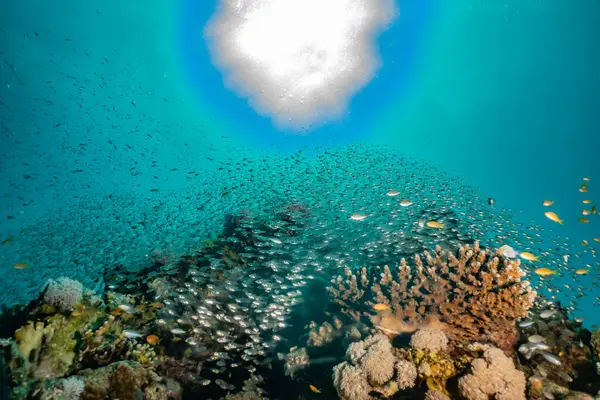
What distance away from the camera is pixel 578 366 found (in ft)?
22.9

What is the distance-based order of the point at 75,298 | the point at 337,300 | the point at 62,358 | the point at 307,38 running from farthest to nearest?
the point at 307,38 → the point at 337,300 → the point at 75,298 → the point at 62,358

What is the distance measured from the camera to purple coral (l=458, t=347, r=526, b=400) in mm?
4914

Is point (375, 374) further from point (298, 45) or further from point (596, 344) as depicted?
point (298, 45)

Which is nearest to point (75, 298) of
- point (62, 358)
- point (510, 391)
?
point (62, 358)

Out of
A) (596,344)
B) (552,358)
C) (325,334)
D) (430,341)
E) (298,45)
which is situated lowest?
(325,334)

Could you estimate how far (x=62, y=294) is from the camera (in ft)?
19.2

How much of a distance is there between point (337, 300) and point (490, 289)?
4.64m

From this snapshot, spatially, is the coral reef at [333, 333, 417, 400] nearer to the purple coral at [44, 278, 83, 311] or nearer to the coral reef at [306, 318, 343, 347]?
the coral reef at [306, 318, 343, 347]

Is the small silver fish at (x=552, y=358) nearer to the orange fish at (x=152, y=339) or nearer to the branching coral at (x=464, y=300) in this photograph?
the branching coral at (x=464, y=300)

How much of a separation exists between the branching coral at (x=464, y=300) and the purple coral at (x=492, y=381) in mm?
1062

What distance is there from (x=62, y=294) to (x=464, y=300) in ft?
29.2

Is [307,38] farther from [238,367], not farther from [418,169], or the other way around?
[238,367]

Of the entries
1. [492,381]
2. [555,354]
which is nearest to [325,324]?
[492,381]

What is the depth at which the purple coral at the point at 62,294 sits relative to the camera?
5766mm
